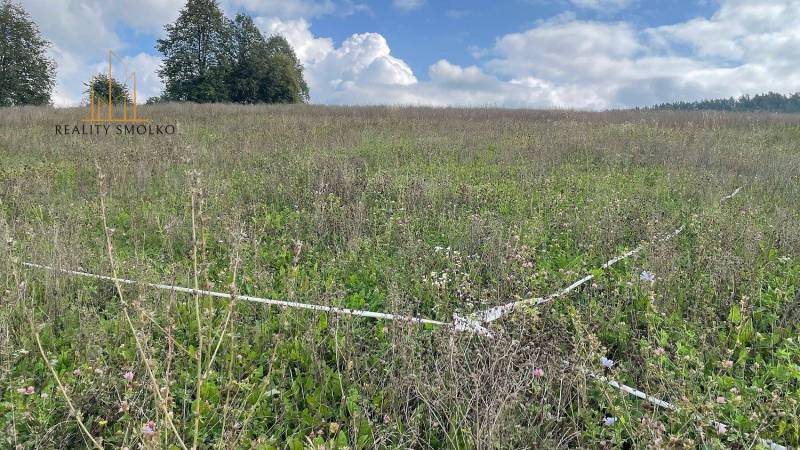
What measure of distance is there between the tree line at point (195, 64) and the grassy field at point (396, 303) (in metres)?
31.9

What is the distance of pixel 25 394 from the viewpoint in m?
2.25

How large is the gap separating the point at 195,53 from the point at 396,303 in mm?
42106

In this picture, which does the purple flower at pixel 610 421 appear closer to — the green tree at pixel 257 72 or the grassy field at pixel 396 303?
the grassy field at pixel 396 303

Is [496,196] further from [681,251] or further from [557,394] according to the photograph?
[557,394]

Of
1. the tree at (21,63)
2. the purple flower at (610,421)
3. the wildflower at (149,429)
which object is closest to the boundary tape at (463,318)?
the purple flower at (610,421)

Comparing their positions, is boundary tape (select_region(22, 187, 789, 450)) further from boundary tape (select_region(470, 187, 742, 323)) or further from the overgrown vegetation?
the overgrown vegetation

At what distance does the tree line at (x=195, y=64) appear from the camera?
36.4 m

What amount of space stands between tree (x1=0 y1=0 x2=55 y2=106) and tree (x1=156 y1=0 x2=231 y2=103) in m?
10.7

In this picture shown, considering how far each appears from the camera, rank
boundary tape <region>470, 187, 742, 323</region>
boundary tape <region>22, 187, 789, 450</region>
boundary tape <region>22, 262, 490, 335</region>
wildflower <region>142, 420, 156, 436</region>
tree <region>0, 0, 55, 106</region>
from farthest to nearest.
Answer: tree <region>0, 0, 55, 106</region> → boundary tape <region>470, 187, 742, 323</region> → boundary tape <region>22, 262, 490, 335</region> → boundary tape <region>22, 187, 789, 450</region> → wildflower <region>142, 420, 156, 436</region>

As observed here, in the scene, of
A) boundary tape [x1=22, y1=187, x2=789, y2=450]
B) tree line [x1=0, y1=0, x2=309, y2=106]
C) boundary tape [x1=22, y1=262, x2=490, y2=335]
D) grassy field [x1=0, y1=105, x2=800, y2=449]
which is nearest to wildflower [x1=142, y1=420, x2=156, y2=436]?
grassy field [x1=0, y1=105, x2=800, y2=449]

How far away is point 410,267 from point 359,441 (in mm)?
1867

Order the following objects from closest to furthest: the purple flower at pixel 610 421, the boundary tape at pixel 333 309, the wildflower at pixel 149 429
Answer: the wildflower at pixel 149 429 < the purple flower at pixel 610 421 < the boundary tape at pixel 333 309

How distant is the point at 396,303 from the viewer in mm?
2660

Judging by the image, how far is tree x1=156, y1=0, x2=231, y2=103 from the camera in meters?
36.9
